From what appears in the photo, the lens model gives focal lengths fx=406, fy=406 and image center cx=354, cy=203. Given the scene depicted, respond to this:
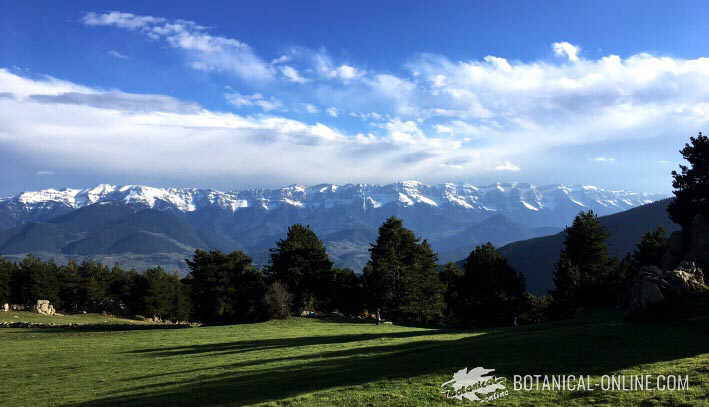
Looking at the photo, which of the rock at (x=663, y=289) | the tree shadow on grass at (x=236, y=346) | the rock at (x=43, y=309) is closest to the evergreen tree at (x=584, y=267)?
the rock at (x=663, y=289)

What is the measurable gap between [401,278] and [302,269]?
19.9 metres

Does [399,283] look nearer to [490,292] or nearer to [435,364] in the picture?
[490,292]

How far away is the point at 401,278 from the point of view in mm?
70125

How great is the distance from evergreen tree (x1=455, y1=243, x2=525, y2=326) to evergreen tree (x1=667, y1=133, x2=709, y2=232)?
27497 mm

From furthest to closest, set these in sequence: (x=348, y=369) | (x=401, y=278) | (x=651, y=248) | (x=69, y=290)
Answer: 1. (x=69, y=290)
2. (x=651, y=248)
3. (x=401, y=278)
4. (x=348, y=369)

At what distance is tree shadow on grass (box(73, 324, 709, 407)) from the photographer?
63.8 ft

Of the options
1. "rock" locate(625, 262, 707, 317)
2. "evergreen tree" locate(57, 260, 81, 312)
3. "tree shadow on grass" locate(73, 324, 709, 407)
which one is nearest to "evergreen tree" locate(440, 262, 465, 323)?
"rock" locate(625, 262, 707, 317)

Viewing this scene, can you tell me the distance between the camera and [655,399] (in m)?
14.3

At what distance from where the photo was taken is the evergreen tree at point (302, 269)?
3036 inches

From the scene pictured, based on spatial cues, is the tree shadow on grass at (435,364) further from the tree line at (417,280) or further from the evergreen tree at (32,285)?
the evergreen tree at (32,285)

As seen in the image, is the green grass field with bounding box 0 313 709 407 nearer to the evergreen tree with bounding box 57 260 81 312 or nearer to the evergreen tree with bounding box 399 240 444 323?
the evergreen tree with bounding box 399 240 444 323

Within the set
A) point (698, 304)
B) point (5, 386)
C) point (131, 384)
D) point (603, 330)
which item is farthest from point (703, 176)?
point (5, 386)

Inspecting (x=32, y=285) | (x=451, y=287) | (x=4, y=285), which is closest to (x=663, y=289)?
(x=451, y=287)

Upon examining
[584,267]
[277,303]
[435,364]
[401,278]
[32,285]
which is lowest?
[277,303]
